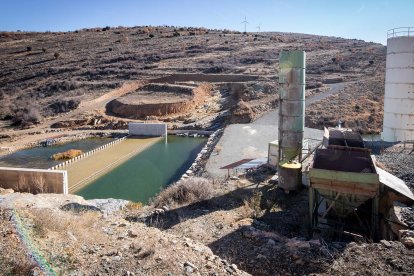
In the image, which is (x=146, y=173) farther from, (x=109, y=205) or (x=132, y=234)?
(x=132, y=234)

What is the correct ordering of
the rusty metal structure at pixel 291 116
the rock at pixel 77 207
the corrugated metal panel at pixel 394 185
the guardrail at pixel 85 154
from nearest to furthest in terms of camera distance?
1. the corrugated metal panel at pixel 394 185
2. the rock at pixel 77 207
3. the rusty metal structure at pixel 291 116
4. the guardrail at pixel 85 154

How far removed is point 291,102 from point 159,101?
26858 millimetres

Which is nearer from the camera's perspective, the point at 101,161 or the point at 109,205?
the point at 109,205

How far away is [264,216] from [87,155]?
17.7m

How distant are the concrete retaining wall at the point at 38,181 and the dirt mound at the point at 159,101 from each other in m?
20.7

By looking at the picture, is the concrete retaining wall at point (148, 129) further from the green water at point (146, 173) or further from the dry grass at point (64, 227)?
the dry grass at point (64, 227)

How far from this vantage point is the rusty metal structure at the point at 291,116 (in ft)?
42.9

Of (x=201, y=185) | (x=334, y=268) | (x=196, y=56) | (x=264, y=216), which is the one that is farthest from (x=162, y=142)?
(x=196, y=56)

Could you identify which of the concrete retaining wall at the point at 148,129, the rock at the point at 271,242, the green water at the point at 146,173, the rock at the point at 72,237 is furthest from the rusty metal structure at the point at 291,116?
the concrete retaining wall at the point at 148,129

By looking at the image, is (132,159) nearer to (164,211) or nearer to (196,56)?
(164,211)

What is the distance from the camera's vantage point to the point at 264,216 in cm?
1122

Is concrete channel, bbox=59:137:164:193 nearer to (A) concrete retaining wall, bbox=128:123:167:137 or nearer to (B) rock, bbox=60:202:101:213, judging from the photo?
(A) concrete retaining wall, bbox=128:123:167:137

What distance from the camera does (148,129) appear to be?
32.8 metres

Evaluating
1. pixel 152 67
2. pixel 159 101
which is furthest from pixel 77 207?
pixel 152 67
